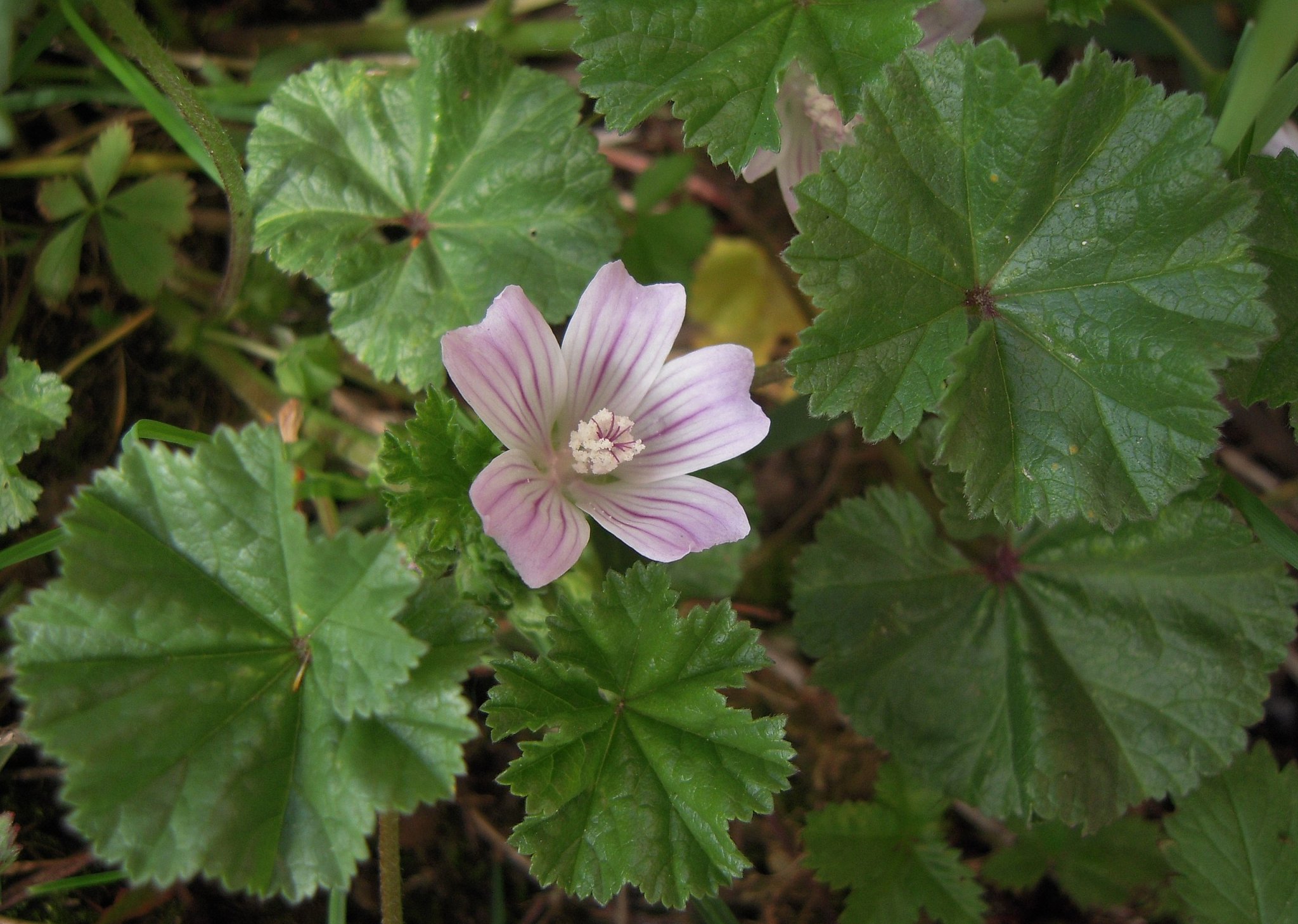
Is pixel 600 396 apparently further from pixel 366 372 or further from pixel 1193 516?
pixel 1193 516

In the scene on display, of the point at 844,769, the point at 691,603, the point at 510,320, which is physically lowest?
the point at 844,769

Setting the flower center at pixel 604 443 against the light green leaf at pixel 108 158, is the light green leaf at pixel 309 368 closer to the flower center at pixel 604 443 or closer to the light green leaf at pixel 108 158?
the light green leaf at pixel 108 158

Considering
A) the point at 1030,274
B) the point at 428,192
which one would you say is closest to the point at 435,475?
the point at 428,192

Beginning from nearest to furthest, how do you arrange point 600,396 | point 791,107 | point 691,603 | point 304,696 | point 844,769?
1. point 304,696
2. point 600,396
3. point 791,107
4. point 691,603
5. point 844,769

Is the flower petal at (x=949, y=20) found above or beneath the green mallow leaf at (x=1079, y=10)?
beneath

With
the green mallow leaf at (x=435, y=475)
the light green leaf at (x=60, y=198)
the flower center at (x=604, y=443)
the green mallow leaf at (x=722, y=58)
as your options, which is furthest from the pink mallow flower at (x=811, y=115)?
the light green leaf at (x=60, y=198)

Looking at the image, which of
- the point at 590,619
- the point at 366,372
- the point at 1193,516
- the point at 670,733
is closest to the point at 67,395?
the point at 366,372
